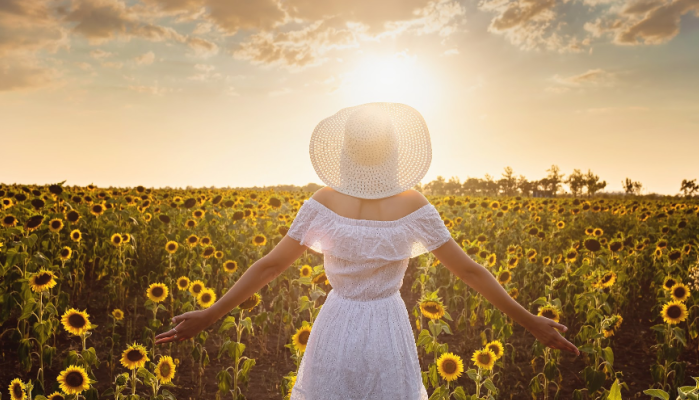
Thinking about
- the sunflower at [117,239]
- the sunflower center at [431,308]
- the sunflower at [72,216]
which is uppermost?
the sunflower at [72,216]

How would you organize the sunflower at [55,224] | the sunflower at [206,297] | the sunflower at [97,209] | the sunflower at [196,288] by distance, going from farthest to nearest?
the sunflower at [97,209]
the sunflower at [55,224]
the sunflower at [196,288]
the sunflower at [206,297]

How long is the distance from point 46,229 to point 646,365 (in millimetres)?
8487

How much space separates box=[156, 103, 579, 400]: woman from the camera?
2.24 m

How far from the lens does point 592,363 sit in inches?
215

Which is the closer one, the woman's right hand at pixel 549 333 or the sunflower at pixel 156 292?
the woman's right hand at pixel 549 333

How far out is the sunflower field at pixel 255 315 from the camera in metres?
3.90

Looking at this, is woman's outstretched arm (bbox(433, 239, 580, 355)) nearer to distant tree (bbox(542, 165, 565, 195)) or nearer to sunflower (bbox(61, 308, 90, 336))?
sunflower (bbox(61, 308, 90, 336))

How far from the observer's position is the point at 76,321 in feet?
12.2

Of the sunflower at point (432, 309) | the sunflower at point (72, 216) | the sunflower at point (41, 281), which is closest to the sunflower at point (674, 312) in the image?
the sunflower at point (432, 309)

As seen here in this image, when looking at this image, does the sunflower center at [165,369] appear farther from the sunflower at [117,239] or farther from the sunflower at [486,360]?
the sunflower at [117,239]

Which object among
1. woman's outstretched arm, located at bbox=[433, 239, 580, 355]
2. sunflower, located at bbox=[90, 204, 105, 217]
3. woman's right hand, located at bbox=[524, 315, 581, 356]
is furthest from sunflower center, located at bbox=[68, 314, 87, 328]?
sunflower, located at bbox=[90, 204, 105, 217]

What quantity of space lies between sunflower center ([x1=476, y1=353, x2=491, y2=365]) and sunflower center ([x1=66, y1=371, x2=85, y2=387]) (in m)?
2.82

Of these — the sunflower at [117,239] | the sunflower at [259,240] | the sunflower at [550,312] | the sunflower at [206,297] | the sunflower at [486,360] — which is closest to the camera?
the sunflower at [486,360]

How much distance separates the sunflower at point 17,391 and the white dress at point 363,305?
1.93 m
